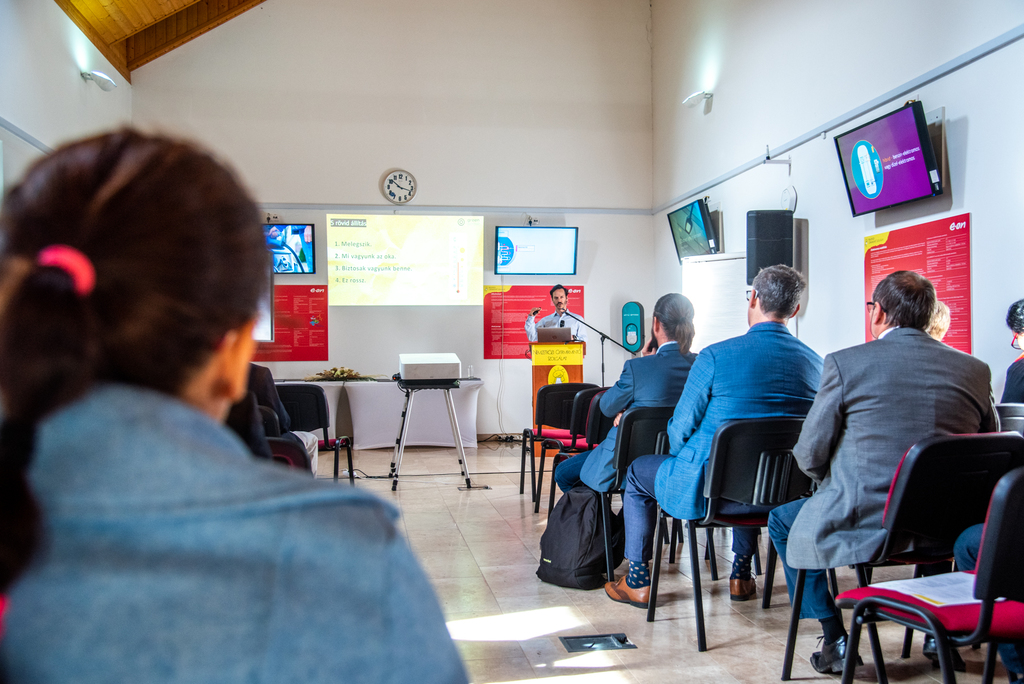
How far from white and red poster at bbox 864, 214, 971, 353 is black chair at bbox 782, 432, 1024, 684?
2.05m

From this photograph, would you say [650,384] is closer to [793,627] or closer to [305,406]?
[793,627]

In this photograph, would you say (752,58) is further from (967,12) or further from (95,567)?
(95,567)

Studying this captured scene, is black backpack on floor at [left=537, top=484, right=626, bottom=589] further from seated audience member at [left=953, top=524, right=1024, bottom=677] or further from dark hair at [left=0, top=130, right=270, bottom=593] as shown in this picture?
dark hair at [left=0, top=130, right=270, bottom=593]

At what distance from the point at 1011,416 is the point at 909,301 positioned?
1.03m

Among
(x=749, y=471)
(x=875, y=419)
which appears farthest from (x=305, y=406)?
(x=875, y=419)

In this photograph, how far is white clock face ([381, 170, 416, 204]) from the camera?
7.86 meters

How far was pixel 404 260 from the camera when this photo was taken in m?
7.84

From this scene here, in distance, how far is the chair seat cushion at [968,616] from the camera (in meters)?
1.59

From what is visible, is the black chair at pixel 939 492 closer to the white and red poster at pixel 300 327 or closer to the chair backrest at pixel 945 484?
the chair backrest at pixel 945 484

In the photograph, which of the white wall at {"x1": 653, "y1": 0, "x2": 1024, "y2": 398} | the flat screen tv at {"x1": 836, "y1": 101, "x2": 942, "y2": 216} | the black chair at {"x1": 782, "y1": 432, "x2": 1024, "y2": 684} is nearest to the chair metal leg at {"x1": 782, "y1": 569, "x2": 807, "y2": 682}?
the black chair at {"x1": 782, "y1": 432, "x2": 1024, "y2": 684}

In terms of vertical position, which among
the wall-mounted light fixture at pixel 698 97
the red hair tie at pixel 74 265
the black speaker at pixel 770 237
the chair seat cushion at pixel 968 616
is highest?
the wall-mounted light fixture at pixel 698 97

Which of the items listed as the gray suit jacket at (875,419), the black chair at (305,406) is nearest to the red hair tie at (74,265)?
the gray suit jacket at (875,419)

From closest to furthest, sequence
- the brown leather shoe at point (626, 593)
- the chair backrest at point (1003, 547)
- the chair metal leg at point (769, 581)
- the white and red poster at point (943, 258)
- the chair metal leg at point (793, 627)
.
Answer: the chair backrest at point (1003, 547)
the chair metal leg at point (793, 627)
the chair metal leg at point (769, 581)
the brown leather shoe at point (626, 593)
the white and red poster at point (943, 258)

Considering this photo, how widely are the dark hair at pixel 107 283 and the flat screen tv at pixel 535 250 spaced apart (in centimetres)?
745
